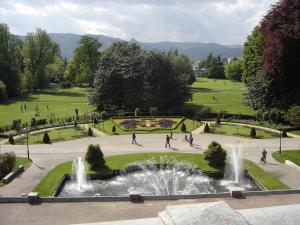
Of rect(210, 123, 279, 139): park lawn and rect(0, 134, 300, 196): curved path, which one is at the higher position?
rect(210, 123, 279, 139): park lawn

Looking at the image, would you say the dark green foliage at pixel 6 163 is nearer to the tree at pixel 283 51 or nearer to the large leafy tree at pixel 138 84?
the large leafy tree at pixel 138 84

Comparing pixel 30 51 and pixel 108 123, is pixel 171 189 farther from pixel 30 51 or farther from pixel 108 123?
pixel 30 51

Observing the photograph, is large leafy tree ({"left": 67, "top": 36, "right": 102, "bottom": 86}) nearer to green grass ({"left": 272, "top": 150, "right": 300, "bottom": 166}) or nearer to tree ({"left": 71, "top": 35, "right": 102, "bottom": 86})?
tree ({"left": 71, "top": 35, "right": 102, "bottom": 86})

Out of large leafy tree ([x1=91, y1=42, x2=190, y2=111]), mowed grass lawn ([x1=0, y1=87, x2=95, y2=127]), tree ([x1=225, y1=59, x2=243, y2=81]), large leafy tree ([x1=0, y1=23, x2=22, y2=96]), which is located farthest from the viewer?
tree ([x1=225, y1=59, x2=243, y2=81])

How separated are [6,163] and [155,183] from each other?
479 inches

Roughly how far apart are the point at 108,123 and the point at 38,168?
2264 centimetres

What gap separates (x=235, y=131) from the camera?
177 ft

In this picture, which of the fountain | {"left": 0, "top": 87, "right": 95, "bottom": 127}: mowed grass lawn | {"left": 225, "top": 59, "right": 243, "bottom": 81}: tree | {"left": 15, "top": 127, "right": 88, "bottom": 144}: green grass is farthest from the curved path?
{"left": 225, "top": 59, "right": 243, "bottom": 81}: tree

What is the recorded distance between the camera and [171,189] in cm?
3244

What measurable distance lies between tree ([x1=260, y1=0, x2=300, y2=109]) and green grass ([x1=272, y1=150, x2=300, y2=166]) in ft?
54.6

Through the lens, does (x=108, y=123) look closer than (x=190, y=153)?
No

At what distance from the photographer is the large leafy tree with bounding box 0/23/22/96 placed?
3723 inches

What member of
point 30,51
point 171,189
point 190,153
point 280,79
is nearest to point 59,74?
point 30,51

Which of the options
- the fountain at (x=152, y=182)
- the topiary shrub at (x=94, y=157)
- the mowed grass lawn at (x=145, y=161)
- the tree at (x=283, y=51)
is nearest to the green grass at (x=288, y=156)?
the mowed grass lawn at (x=145, y=161)
